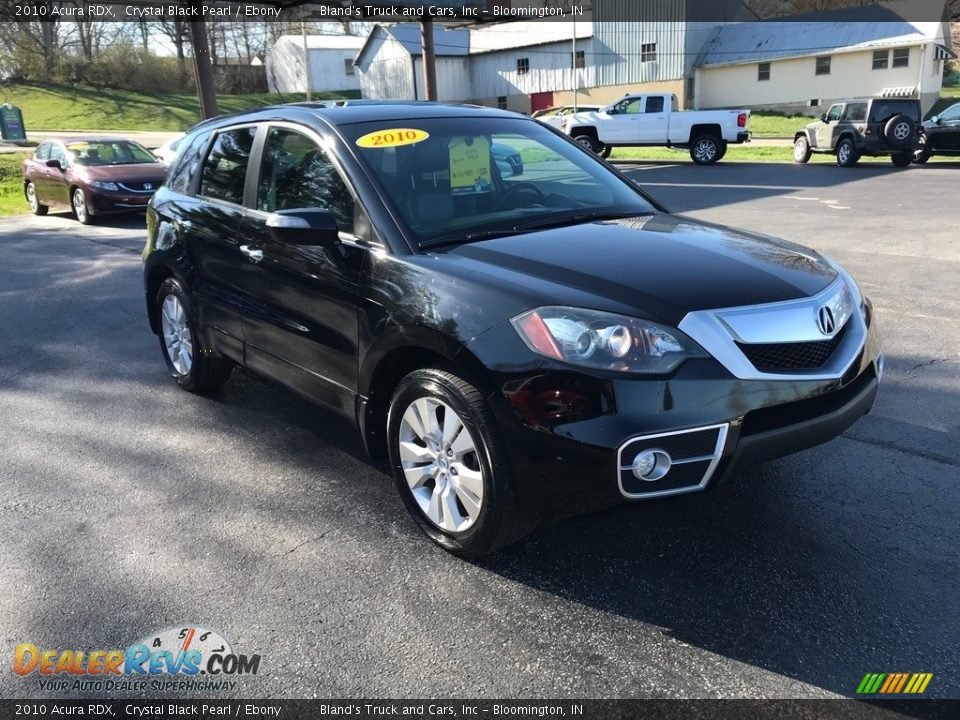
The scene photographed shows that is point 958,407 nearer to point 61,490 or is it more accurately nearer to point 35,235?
point 61,490

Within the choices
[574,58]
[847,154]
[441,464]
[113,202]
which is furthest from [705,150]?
[574,58]

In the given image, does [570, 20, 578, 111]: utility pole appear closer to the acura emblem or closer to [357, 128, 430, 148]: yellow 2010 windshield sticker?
[357, 128, 430, 148]: yellow 2010 windshield sticker

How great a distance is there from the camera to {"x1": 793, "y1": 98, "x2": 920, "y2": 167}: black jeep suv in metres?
20.2

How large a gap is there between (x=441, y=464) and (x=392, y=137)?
1.64 metres

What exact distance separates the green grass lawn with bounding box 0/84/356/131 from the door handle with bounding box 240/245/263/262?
47032 millimetres

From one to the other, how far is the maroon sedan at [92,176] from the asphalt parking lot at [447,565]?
9.94 metres

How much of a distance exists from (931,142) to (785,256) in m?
21.0

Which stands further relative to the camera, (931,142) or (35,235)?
(931,142)

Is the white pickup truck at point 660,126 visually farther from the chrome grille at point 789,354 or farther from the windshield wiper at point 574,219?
the chrome grille at point 789,354

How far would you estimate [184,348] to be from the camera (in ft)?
17.1

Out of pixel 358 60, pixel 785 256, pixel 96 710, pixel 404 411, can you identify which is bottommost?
pixel 96 710

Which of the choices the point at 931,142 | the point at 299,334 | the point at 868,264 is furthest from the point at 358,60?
the point at 299,334

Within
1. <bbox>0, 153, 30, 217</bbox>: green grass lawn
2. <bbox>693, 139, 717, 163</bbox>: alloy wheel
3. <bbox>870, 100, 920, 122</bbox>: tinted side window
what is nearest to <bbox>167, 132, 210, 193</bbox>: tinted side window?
<bbox>0, 153, 30, 217</bbox>: green grass lawn

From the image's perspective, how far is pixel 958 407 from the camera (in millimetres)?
4547
